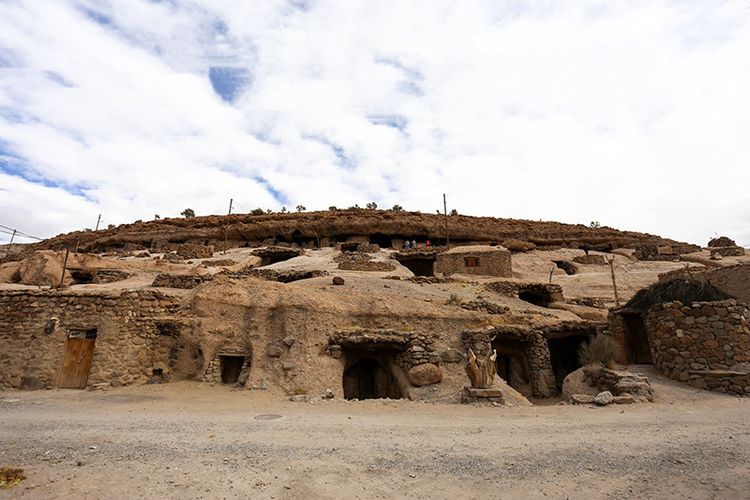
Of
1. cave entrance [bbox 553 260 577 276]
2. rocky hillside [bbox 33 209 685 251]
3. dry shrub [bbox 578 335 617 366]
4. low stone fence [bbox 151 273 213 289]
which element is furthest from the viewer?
rocky hillside [bbox 33 209 685 251]

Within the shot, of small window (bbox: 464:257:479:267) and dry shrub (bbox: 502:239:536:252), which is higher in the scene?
dry shrub (bbox: 502:239:536:252)

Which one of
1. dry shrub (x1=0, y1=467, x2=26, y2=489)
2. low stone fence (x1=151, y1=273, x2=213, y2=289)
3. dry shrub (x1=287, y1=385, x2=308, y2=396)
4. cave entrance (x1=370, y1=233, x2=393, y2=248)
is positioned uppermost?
cave entrance (x1=370, y1=233, x2=393, y2=248)

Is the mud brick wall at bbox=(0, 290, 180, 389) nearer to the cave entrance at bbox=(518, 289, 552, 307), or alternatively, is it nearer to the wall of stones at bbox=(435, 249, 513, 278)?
the cave entrance at bbox=(518, 289, 552, 307)

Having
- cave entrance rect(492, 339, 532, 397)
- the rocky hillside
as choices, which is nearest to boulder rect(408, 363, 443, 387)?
cave entrance rect(492, 339, 532, 397)

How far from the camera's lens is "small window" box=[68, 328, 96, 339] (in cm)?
1189

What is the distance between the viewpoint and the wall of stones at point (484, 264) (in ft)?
81.9

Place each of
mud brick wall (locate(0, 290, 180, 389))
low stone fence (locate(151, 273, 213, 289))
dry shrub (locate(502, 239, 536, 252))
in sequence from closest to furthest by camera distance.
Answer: mud brick wall (locate(0, 290, 180, 389)) → low stone fence (locate(151, 273, 213, 289)) → dry shrub (locate(502, 239, 536, 252))

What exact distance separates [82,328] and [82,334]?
189 mm

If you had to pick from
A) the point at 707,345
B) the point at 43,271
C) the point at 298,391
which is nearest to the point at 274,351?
the point at 298,391

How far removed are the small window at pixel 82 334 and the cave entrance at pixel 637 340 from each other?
1856 cm

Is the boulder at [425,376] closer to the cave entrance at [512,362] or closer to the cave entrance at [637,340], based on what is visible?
the cave entrance at [512,362]

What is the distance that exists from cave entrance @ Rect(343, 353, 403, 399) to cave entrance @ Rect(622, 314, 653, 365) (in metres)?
9.17

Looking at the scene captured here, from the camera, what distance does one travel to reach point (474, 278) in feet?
77.7

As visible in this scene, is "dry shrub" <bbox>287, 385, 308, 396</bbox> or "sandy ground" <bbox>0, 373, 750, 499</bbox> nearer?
"sandy ground" <bbox>0, 373, 750, 499</bbox>
